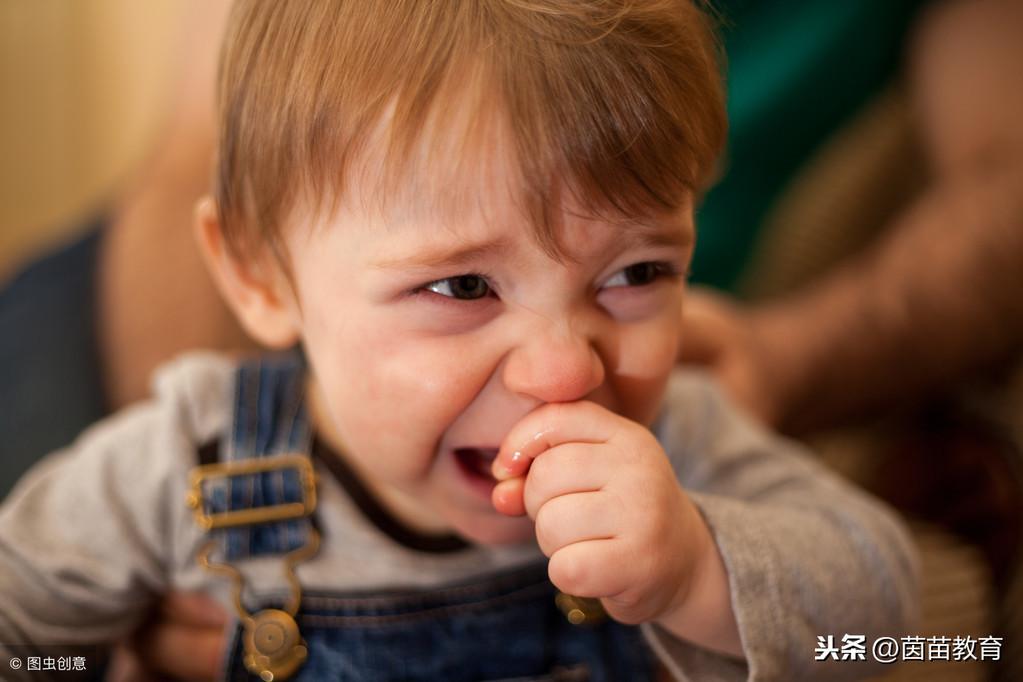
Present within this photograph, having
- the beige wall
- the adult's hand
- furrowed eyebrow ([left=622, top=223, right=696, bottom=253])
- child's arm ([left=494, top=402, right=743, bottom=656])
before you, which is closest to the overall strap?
child's arm ([left=494, top=402, right=743, bottom=656])

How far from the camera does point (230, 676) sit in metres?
0.70

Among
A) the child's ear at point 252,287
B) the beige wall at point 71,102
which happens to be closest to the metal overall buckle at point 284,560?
the child's ear at point 252,287

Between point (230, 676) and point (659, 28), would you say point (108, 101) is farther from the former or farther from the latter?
point (659, 28)

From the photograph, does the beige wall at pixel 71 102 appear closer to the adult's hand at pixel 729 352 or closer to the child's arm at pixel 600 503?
the adult's hand at pixel 729 352

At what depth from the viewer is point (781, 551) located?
66cm

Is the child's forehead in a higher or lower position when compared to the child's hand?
higher

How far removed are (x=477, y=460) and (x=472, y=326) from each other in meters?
0.12

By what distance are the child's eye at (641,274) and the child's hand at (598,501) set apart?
8 centimetres

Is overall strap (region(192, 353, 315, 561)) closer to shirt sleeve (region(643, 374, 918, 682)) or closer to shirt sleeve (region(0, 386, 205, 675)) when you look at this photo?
shirt sleeve (region(0, 386, 205, 675))

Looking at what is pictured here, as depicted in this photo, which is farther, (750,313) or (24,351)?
(750,313)

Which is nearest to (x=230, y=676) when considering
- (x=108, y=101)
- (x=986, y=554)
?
(x=986, y=554)

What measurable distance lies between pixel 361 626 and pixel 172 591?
178mm

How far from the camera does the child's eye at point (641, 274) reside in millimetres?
581

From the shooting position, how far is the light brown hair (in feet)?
1.69
